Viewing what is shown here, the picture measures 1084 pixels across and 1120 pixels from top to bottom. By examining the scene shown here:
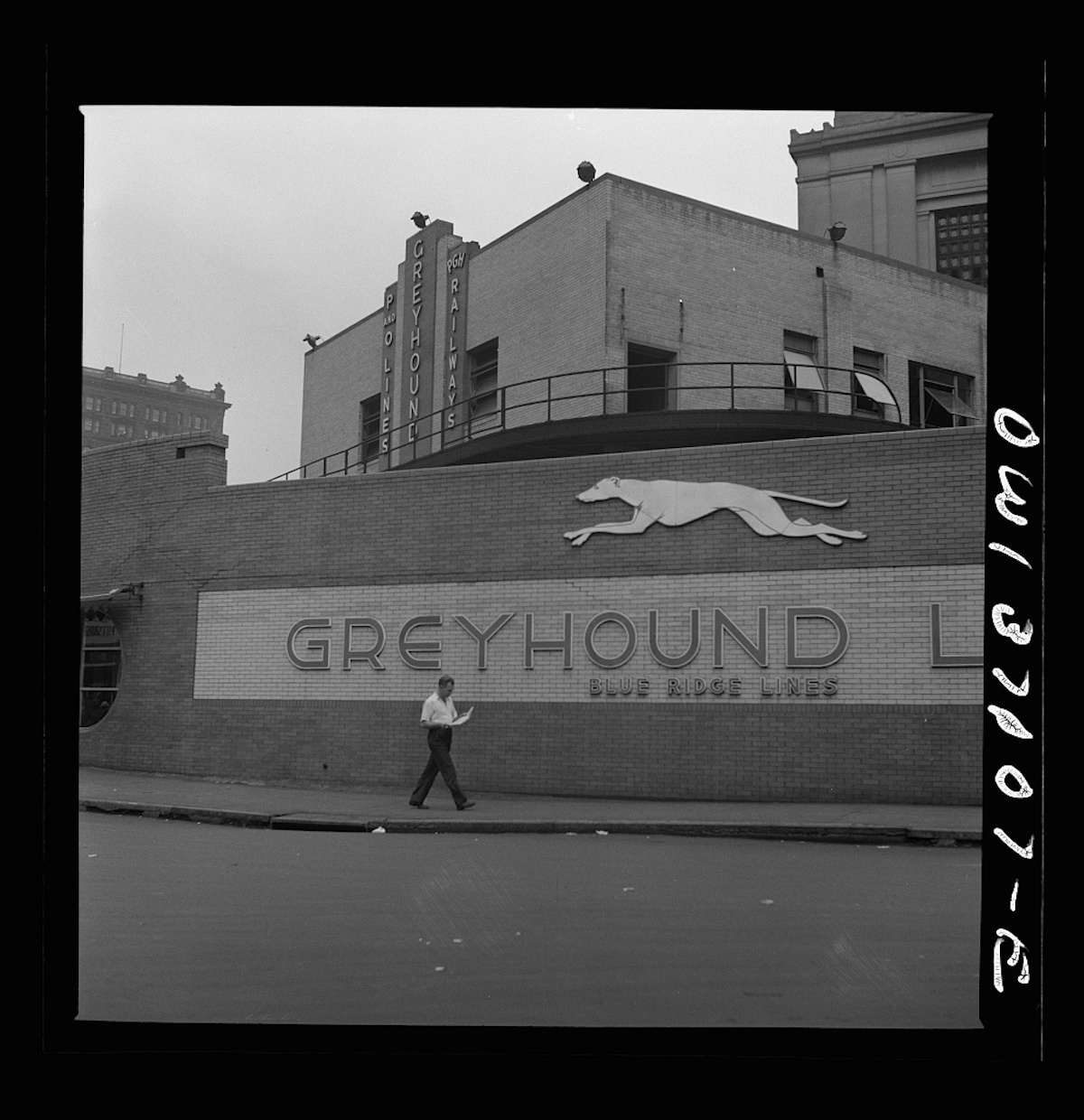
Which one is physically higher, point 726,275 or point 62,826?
point 726,275

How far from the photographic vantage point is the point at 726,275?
23.3m

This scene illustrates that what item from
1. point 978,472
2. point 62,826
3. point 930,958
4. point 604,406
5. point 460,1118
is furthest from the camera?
point 604,406

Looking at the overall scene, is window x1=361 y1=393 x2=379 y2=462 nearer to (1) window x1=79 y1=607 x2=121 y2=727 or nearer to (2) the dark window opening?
(1) window x1=79 y1=607 x2=121 y2=727

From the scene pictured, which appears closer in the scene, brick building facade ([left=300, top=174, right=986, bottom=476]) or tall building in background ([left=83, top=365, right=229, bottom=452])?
Answer: brick building facade ([left=300, top=174, right=986, bottom=476])

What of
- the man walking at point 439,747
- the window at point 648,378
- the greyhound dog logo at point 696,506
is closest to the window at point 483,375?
the window at point 648,378

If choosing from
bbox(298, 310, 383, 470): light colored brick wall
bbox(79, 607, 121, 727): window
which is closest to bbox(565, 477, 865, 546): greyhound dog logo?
bbox(79, 607, 121, 727): window

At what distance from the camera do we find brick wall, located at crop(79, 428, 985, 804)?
1550cm

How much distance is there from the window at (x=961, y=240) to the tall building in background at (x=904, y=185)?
0.02 metres

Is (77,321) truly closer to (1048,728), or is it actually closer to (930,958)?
(1048,728)

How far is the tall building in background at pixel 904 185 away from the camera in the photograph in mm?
30953

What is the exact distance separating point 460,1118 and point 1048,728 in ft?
7.53

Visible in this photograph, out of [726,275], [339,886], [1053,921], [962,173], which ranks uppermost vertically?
[962,173]

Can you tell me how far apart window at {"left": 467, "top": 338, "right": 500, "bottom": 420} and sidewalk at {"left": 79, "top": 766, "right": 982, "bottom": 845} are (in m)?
9.87

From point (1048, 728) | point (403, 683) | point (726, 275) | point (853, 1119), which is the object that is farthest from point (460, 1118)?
point (726, 275)
